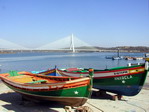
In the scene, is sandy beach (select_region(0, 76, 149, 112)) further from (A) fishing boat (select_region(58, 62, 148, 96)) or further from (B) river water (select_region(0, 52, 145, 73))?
(B) river water (select_region(0, 52, 145, 73))

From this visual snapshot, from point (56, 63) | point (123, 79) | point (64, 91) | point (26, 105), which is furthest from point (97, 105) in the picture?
point (56, 63)

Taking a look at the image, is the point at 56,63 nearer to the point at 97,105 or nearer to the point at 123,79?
the point at 123,79

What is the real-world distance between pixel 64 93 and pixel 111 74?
3.40 meters

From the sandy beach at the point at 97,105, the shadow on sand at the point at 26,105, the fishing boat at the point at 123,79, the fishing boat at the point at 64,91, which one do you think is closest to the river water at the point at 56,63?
the fishing boat at the point at 123,79

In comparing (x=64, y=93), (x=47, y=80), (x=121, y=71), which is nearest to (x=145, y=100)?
(x=121, y=71)

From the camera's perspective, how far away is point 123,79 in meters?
9.98

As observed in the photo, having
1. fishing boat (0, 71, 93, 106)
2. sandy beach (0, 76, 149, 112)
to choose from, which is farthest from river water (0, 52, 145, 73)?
fishing boat (0, 71, 93, 106)

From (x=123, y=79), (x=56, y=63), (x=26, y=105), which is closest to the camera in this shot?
(x=26, y=105)

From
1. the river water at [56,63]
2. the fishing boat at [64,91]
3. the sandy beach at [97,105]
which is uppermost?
the fishing boat at [64,91]

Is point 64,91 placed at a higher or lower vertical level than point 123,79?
lower

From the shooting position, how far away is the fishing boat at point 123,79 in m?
9.61

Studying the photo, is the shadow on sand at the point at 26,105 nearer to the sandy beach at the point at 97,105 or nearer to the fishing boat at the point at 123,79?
the sandy beach at the point at 97,105

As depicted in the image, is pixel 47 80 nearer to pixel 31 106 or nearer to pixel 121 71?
pixel 31 106

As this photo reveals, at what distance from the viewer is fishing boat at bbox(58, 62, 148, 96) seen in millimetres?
9609
